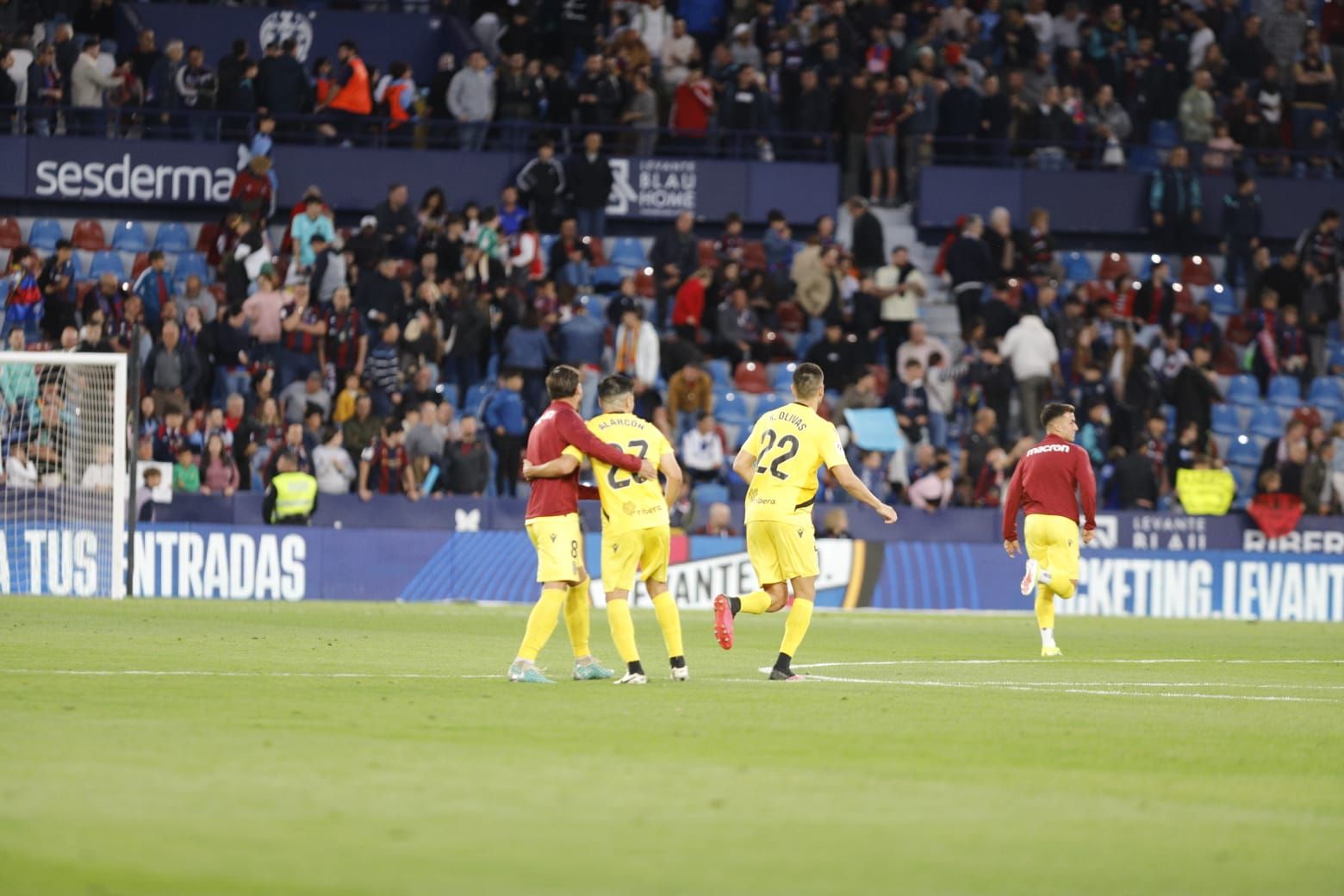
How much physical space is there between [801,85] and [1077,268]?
5827 mm

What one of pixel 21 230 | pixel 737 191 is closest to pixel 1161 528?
pixel 737 191

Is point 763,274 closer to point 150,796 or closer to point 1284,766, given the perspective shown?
point 1284,766

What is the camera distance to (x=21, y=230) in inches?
1316

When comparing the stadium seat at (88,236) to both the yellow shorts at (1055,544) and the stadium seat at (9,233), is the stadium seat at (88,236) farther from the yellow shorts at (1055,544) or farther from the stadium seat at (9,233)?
the yellow shorts at (1055,544)

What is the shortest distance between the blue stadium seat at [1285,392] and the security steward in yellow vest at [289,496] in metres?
15.9

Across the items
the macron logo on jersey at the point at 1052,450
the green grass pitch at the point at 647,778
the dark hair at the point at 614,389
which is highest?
the dark hair at the point at 614,389

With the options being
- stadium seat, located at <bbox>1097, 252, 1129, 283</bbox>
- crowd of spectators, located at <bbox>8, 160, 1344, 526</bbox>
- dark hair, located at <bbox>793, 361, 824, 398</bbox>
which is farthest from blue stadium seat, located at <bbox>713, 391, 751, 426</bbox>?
dark hair, located at <bbox>793, 361, 824, 398</bbox>

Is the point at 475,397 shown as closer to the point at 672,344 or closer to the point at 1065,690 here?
the point at 672,344

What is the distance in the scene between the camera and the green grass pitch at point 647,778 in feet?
23.7

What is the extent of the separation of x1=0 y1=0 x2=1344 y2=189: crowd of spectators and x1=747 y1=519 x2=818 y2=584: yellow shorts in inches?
771

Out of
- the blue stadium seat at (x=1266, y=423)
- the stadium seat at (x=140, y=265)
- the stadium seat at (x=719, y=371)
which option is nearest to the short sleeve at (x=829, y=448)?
the stadium seat at (x=719, y=371)

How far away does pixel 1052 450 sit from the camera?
1920cm

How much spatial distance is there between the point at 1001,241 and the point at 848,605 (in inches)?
346

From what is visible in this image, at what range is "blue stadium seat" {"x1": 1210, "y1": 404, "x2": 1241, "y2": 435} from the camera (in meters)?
34.1
